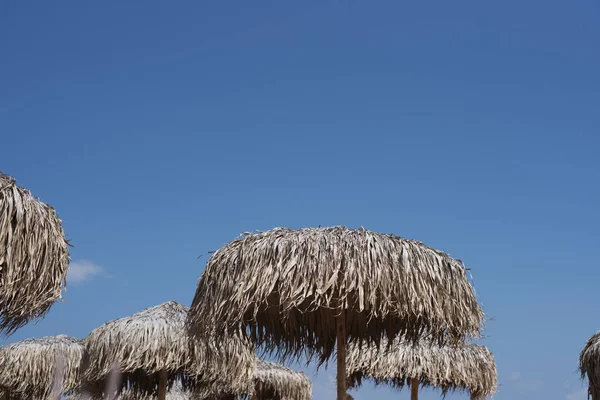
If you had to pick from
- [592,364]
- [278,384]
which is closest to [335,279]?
[592,364]

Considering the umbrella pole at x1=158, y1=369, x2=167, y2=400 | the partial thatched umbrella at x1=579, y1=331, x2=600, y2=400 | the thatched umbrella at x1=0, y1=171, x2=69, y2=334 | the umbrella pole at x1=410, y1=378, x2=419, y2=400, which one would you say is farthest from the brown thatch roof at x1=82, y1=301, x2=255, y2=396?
the partial thatched umbrella at x1=579, y1=331, x2=600, y2=400

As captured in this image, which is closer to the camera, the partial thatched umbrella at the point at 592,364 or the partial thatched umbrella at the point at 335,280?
the partial thatched umbrella at the point at 335,280

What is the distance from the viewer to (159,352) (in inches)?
417

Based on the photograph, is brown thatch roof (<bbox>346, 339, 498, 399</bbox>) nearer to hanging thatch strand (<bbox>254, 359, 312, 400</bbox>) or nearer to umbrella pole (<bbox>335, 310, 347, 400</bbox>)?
hanging thatch strand (<bbox>254, 359, 312, 400</bbox>)

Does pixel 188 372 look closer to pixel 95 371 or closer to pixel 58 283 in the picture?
pixel 95 371

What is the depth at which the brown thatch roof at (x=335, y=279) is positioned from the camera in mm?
6176

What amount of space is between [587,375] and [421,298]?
17.3 feet

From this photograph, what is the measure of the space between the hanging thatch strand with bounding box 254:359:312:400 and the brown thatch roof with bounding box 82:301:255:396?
259 inches

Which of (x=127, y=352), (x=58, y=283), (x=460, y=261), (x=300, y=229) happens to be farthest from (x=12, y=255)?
(x=127, y=352)

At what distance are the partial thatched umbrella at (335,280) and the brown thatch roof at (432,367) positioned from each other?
6258 millimetres

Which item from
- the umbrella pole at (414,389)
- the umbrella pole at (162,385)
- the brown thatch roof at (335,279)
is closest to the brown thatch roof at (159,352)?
the umbrella pole at (162,385)

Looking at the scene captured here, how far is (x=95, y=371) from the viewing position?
36.5 feet

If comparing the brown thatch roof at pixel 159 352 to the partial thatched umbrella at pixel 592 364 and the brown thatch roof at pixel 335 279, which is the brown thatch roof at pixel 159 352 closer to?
the brown thatch roof at pixel 335 279

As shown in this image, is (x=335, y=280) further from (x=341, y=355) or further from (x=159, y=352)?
(x=159, y=352)
